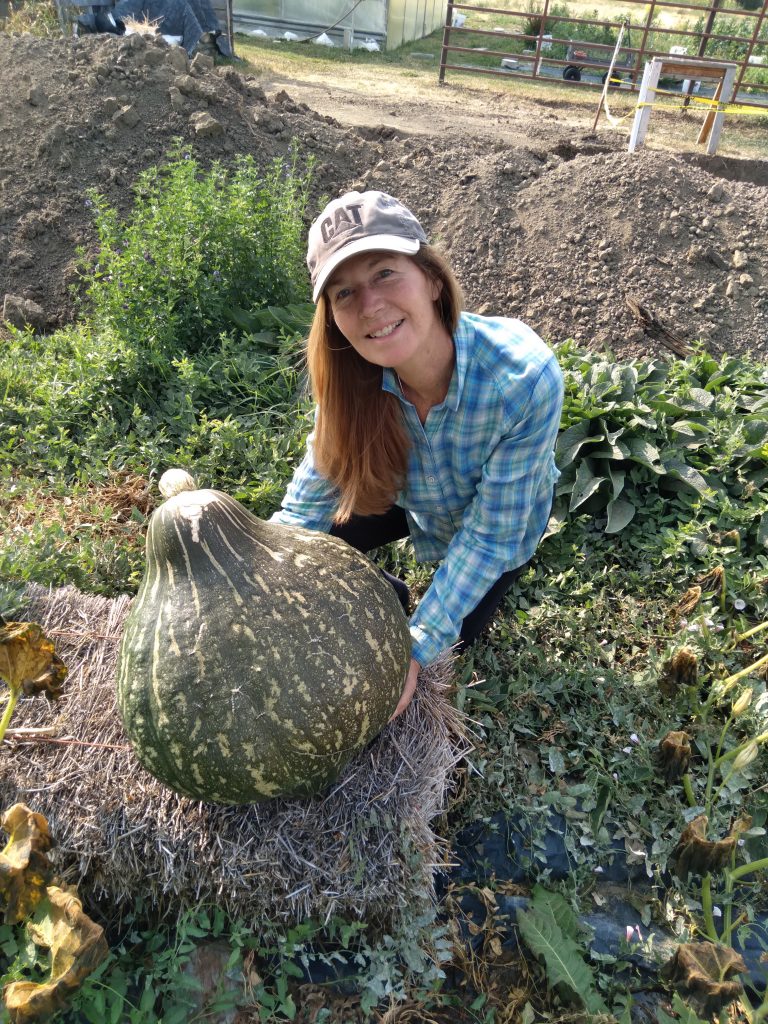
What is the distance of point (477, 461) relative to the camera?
104 inches

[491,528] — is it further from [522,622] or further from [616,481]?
[616,481]

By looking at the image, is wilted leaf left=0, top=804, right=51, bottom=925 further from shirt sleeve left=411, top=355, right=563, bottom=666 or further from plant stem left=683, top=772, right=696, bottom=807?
plant stem left=683, top=772, right=696, bottom=807

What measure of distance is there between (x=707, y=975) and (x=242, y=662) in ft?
4.91

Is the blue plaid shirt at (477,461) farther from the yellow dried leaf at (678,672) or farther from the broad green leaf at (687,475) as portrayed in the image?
the broad green leaf at (687,475)

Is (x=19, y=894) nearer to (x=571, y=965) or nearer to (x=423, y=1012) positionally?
(x=423, y=1012)

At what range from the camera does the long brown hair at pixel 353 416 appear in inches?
96.7

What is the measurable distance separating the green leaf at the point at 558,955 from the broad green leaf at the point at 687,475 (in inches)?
85.6

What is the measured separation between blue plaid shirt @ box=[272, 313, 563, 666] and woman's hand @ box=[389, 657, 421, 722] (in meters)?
0.05

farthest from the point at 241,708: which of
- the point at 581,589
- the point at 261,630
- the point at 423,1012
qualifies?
the point at 581,589

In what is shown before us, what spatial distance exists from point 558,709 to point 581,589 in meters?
0.63

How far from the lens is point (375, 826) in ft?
7.22

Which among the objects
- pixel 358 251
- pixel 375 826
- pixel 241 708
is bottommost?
pixel 375 826

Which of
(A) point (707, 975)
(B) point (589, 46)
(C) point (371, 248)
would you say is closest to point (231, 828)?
(A) point (707, 975)

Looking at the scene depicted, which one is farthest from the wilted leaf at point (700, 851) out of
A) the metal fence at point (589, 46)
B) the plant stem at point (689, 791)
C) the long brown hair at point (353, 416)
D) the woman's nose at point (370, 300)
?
the metal fence at point (589, 46)
